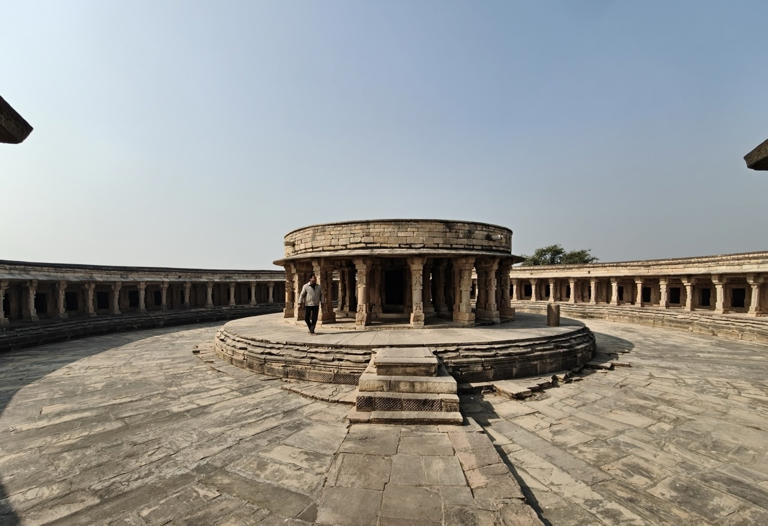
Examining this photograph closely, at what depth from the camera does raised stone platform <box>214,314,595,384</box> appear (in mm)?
8305

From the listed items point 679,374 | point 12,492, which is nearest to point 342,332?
point 12,492

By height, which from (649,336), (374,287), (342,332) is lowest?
(649,336)

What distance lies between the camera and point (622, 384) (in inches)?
324

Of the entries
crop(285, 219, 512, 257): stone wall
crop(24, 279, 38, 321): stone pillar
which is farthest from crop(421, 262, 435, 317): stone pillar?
crop(24, 279, 38, 321): stone pillar

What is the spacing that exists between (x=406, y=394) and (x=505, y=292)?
409 inches

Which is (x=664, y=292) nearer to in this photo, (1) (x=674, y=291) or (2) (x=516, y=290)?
(1) (x=674, y=291)

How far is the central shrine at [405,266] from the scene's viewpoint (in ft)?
38.8

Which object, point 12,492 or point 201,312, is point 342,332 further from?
point 201,312

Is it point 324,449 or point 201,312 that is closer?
point 324,449

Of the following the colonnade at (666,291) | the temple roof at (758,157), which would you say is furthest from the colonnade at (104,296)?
the colonnade at (666,291)

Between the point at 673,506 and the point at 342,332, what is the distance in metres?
8.76

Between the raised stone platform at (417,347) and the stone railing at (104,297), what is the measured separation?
11895 mm

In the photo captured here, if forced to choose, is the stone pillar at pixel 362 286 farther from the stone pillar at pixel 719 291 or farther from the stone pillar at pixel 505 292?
the stone pillar at pixel 719 291

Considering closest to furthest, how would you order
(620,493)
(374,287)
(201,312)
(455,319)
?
(620,493) < (455,319) < (374,287) < (201,312)
